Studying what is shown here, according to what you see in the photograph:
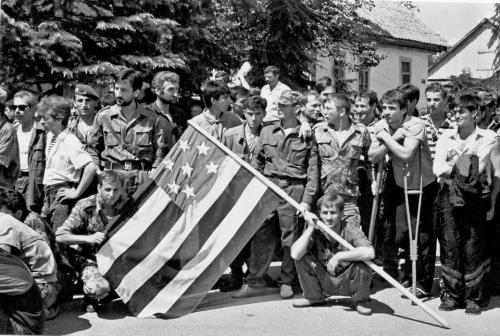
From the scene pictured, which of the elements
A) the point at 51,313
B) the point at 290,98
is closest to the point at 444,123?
the point at 290,98

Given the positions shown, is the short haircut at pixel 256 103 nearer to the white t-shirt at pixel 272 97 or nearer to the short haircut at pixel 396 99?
the short haircut at pixel 396 99

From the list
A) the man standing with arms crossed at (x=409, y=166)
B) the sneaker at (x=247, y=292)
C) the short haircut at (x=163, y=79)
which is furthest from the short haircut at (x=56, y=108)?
the man standing with arms crossed at (x=409, y=166)

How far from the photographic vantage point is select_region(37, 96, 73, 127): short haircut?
7152 mm

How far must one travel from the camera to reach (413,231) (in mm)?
7094

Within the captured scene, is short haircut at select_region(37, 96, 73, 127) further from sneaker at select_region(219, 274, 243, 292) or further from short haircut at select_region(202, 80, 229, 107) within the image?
sneaker at select_region(219, 274, 243, 292)

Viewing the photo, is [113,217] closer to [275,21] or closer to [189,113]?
[189,113]

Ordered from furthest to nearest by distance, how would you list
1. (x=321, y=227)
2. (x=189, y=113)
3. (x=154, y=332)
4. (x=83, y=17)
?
(x=189, y=113) < (x=83, y=17) < (x=321, y=227) < (x=154, y=332)

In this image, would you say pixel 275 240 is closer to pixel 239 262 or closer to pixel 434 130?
pixel 239 262

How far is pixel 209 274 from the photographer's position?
6.55 metres

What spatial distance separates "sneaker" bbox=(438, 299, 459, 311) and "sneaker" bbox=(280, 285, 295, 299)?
1.40 meters

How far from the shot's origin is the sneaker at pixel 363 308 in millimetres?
6496

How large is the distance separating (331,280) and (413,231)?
3.33ft

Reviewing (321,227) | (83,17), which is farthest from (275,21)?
(321,227)

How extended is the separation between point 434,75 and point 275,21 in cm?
2136
